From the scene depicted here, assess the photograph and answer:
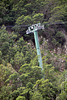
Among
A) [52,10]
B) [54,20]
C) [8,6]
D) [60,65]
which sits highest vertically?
[8,6]

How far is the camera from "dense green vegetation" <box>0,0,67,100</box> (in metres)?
6.89

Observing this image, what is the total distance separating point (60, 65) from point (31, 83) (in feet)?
16.9

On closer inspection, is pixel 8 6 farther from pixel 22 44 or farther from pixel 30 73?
pixel 30 73

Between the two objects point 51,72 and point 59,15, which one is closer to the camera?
point 51,72

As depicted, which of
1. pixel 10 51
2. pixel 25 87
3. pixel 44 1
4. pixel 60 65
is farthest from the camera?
pixel 44 1

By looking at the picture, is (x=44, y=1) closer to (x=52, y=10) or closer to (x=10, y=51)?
(x=52, y=10)

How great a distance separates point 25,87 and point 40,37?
8.48 metres

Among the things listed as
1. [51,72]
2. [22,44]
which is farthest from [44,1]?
[51,72]

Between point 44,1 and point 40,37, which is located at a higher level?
point 44,1

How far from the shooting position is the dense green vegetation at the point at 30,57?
22.6ft

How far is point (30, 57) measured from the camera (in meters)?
9.77

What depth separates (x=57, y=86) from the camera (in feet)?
24.3

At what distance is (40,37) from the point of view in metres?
14.8

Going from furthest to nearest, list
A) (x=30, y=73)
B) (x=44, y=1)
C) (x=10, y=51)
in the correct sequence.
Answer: (x=44, y=1)
(x=10, y=51)
(x=30, y=73)
